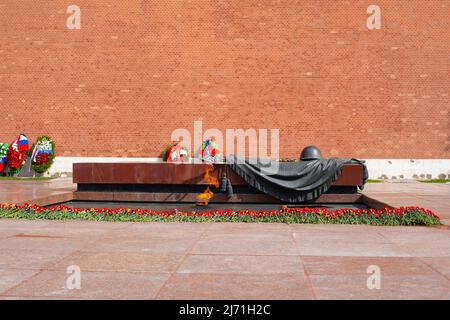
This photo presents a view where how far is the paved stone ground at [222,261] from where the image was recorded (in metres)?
3.36

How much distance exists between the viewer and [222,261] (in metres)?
4.35

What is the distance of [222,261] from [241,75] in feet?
42.9

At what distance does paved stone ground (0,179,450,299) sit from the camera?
11.0ft

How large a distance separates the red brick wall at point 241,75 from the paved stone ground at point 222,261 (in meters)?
10.3

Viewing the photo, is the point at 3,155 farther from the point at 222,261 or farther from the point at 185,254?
the point at 222,261

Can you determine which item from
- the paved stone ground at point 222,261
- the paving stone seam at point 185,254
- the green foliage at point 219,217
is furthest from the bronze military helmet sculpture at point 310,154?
the paving stone seam at point 185,254

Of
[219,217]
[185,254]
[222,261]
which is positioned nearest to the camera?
[222,261]

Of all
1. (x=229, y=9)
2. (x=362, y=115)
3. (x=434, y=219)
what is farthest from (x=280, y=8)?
(x=434, y=219)

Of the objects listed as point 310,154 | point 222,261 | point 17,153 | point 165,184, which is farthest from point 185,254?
point 17,153

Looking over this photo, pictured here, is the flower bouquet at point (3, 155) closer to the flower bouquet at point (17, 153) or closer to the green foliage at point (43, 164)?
the flower bouquet at point (17, 153)

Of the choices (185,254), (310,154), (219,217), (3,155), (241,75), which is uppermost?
(241,75)

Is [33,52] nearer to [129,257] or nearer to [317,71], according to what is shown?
[317,71]

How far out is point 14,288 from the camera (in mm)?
3393

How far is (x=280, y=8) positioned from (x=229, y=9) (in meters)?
1.81
